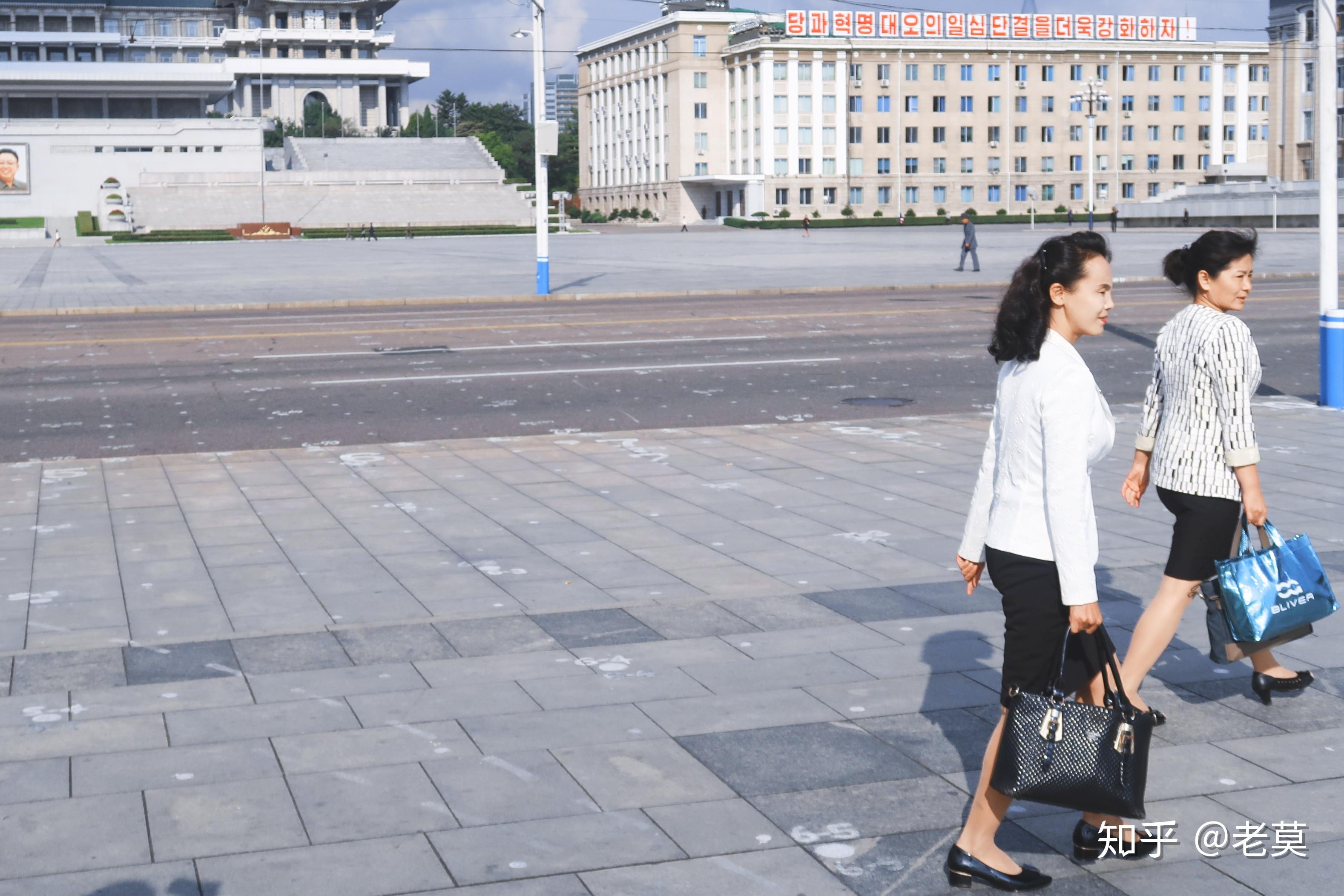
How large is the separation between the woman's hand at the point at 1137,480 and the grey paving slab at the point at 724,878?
1.99 m

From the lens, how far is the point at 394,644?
21.2 feet

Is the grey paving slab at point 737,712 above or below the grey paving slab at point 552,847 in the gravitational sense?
above

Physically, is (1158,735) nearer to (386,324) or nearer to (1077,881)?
(1077,881)

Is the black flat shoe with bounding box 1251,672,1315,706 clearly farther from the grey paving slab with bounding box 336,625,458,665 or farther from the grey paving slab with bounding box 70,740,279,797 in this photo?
the grey paving slab with bounding box 70,740,279,797

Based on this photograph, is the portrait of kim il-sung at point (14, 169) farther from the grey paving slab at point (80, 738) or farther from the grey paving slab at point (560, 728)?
the grey paving slab at point (560, 728)

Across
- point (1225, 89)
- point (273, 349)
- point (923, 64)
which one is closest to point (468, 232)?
point (923, 64)

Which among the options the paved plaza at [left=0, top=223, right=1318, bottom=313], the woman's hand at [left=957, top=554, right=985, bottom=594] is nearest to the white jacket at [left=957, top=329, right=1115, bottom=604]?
the woman's hand at [left=957, top=554, right=985, bottom=594]

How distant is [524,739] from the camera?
5.24 metres

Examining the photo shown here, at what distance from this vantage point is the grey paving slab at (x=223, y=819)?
4312 mm

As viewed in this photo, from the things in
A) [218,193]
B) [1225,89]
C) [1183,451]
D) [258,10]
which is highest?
[258,10]

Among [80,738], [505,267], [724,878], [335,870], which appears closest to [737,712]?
[724,878]

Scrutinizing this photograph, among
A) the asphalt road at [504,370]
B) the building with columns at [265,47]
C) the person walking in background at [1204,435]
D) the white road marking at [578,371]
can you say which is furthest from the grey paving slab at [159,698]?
the building with columns at [265,47]

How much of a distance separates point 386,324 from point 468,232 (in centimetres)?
5754

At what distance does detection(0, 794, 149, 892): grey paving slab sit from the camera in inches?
165
